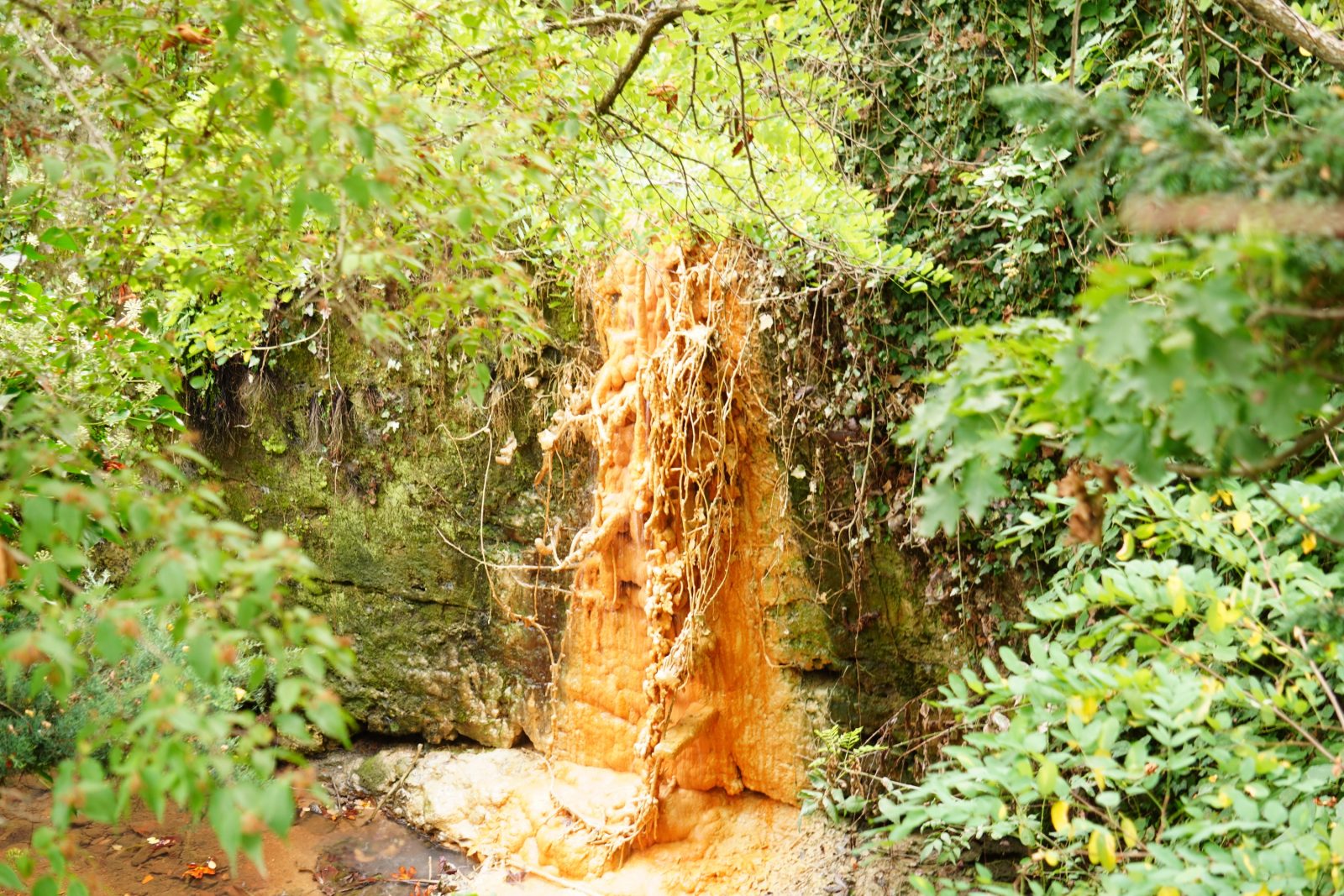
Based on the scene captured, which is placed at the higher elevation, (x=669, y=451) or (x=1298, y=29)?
(x=1298, y=29)

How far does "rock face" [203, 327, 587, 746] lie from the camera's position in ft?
15.8

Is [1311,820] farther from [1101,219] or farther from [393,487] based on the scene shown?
[393,487]

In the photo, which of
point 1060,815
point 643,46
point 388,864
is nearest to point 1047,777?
point 1060,815

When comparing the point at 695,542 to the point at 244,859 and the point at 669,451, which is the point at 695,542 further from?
the point at 244,859

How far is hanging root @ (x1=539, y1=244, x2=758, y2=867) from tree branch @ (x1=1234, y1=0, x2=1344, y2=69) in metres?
2.24

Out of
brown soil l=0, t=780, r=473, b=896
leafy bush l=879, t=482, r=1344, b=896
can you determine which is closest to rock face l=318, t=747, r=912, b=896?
brown soil l=0, t=780, r=473, b=896

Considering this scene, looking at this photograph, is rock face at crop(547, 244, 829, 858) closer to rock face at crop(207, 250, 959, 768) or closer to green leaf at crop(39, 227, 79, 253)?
rock face at crop(207, 250, 959, 768)

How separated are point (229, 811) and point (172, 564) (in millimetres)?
285

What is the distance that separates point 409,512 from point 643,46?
11.5 feet

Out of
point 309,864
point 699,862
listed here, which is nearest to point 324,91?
point 699,862

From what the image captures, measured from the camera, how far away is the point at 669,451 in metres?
3.95

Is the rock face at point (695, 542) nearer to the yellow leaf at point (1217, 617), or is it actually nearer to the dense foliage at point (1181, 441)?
the dense foliage at point (1181, 441)

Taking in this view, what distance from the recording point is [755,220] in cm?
313

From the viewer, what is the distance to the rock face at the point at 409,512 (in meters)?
4.83
